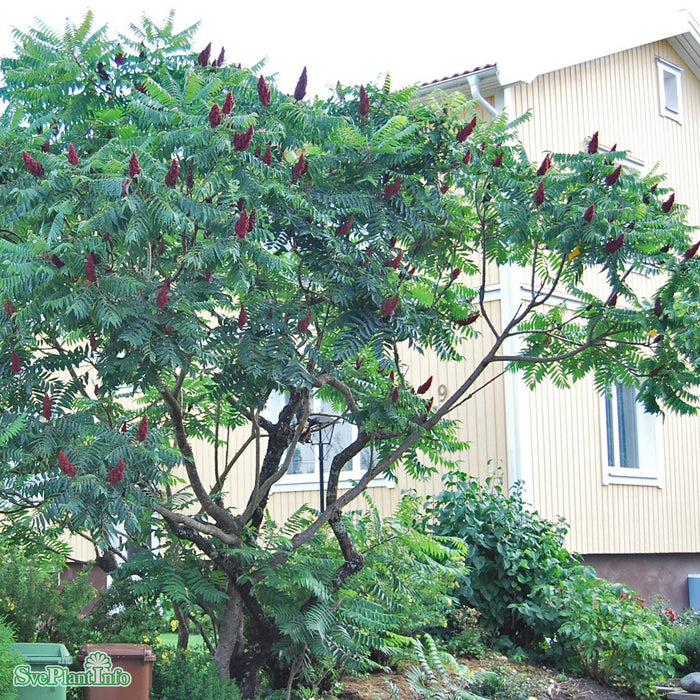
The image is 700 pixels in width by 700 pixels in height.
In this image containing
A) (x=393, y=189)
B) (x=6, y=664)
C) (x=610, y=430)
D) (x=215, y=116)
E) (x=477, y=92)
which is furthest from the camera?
(x=610, y=430)

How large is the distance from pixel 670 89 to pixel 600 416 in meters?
6.93

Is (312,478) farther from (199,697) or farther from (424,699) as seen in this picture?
(199,697)

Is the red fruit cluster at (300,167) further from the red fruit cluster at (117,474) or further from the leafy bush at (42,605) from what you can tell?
the leafy bush at (42,605)

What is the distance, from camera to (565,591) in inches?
388

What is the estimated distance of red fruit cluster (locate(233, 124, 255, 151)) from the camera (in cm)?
664

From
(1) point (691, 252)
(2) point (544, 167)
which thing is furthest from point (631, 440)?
(2) point (544, 167)

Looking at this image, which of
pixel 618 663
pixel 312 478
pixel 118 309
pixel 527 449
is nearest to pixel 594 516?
pixel 527 449

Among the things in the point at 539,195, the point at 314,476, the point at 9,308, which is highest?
the point at 539,195

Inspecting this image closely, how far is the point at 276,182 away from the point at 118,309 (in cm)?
156

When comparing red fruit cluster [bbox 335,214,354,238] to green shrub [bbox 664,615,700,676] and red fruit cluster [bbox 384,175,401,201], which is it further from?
green shrub [bbox 664,615,700,676]

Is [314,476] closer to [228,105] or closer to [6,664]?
[228,105]

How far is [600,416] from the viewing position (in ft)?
48.6

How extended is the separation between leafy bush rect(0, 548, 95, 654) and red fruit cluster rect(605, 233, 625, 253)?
4850mm

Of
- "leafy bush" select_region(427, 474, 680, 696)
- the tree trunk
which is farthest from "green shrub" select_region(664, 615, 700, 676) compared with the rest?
the tree trunk
